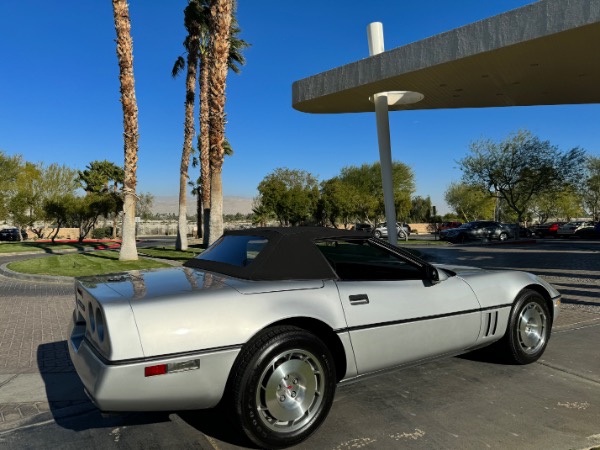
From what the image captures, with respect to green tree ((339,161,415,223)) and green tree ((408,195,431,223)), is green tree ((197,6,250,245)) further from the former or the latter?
green tree ((408,195,431,223))

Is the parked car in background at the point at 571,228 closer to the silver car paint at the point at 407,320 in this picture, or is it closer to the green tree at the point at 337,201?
the green tree at the point at 337,201

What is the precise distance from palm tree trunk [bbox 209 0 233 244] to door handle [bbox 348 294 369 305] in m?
11.6

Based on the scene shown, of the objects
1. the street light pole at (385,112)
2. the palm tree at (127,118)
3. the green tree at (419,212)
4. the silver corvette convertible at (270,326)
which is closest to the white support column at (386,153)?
the street light pole at (385,112)

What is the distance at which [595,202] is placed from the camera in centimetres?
5434

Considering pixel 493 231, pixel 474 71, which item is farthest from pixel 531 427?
pixel 493 231

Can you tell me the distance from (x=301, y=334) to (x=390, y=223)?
12.5 metres

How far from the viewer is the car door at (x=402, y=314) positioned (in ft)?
10.1

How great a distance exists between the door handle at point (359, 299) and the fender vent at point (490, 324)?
138 cm

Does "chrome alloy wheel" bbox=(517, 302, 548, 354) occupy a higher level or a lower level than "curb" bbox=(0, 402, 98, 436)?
higher

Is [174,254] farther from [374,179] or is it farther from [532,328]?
[374,179]

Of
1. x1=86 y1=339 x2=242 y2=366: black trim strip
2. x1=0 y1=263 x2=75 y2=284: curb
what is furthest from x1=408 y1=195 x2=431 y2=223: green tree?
x1=86 y1=339 x2=242 y2=366: black trim strip

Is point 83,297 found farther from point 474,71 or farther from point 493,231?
point 493,231

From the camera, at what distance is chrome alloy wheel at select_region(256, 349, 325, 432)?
2.68 meters

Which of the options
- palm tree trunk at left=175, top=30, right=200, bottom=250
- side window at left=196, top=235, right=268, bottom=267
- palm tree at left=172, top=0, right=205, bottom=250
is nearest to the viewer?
side window at left=196, top=235, right=268, bottom=267
